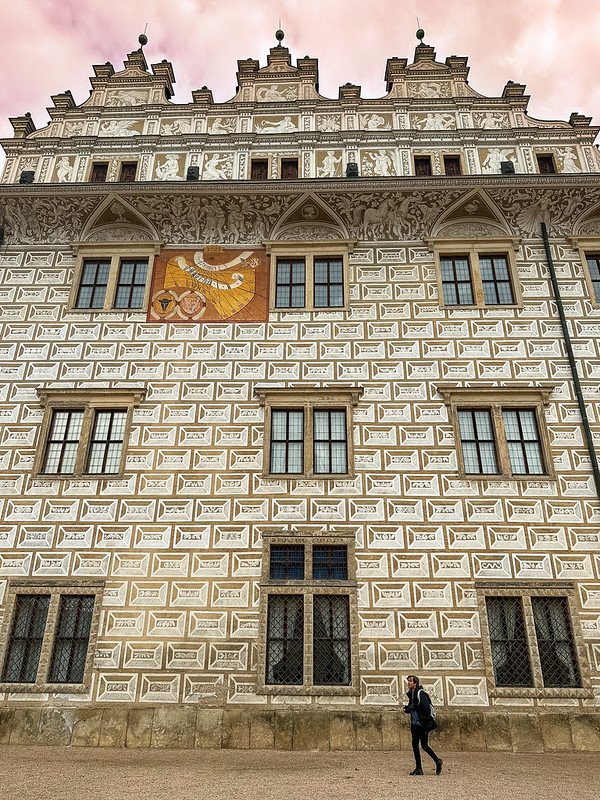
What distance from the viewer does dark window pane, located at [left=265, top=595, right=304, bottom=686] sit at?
1104 centimetres

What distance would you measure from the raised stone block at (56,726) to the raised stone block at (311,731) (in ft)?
12.6

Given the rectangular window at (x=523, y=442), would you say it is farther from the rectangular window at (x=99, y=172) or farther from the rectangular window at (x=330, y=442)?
the rectangular window at (x=99, y=172)

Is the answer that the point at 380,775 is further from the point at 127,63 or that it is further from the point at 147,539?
the point at 127,63

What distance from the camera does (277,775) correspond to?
828cm

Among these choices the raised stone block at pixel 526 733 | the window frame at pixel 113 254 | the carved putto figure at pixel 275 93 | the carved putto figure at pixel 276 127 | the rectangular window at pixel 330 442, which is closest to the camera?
the raised stone block at pixel 526 733

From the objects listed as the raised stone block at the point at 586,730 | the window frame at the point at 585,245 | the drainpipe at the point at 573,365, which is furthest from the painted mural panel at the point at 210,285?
the raised stone block at the point at 586,730

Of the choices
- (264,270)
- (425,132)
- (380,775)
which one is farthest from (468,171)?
(380,775)

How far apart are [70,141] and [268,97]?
17.6 ft

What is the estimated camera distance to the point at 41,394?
13211 millimetres

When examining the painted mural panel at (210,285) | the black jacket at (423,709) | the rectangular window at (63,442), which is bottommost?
the black jacket at (423,709)

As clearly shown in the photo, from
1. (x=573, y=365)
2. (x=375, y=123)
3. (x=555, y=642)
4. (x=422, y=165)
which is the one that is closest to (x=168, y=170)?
(x=375, y=123)

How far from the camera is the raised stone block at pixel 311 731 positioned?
10.4 meters

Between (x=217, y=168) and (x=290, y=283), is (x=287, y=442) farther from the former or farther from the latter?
(x=217, y=168)

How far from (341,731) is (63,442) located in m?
7.70
